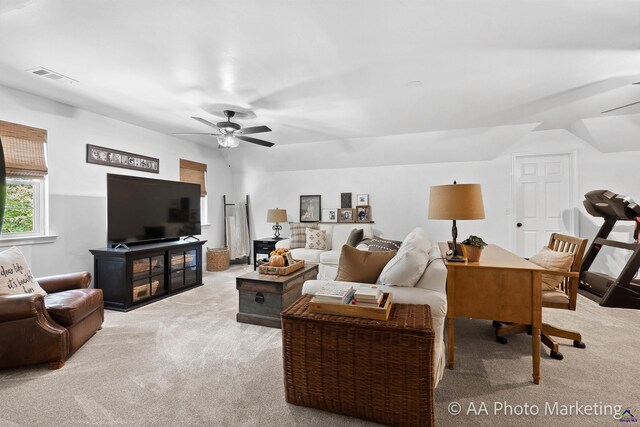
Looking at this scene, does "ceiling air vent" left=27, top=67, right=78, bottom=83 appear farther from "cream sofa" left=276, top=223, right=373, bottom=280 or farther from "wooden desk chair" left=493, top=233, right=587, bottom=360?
"wooden desk chair" left=493, top=233, right=587, bottom=360

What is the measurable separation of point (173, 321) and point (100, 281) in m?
1.27

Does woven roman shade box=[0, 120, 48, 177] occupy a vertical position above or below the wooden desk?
above

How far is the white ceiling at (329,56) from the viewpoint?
208cm

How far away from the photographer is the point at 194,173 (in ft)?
18.6

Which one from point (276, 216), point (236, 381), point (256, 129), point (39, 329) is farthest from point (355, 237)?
point (39, 329)

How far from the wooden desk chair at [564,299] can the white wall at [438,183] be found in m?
2.57

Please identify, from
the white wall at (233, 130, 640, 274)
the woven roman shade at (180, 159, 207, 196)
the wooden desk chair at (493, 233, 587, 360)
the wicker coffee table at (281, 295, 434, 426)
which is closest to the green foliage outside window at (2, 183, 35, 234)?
the woven roman shade at (180, 159, 207, 196)

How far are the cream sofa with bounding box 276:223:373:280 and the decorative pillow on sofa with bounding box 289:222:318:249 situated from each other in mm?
106

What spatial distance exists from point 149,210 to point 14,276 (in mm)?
1855

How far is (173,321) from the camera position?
3.29 metres

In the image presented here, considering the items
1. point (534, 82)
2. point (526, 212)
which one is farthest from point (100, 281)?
point (526, 212)

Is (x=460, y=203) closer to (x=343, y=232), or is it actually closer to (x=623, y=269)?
(x=623, y=269)

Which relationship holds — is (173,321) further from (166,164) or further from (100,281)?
(166,164)

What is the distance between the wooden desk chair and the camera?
2.42 m
